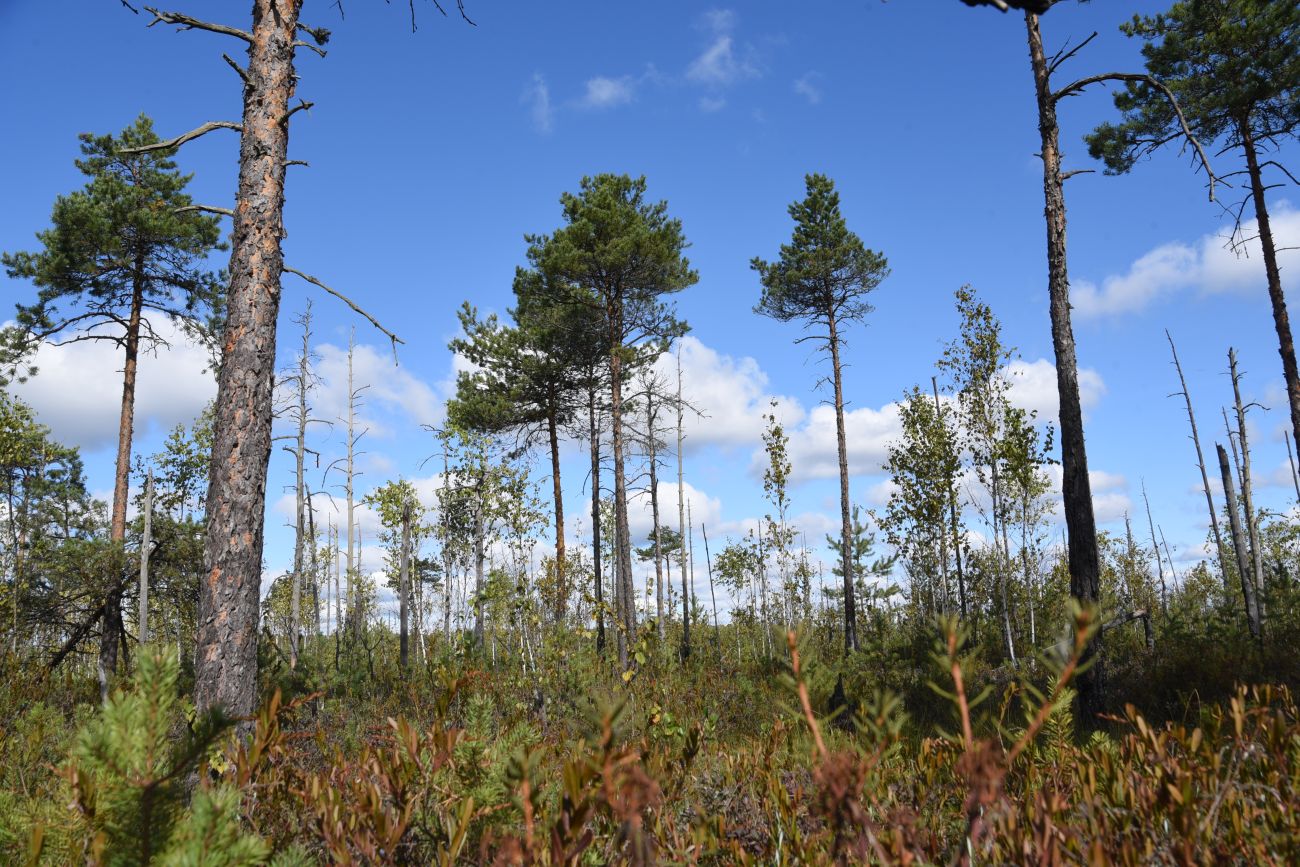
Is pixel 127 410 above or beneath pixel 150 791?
above

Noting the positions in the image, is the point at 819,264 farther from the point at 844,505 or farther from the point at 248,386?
the point at 248,386

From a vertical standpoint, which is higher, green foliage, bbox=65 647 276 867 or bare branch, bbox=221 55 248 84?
bare branch, bbox=221 55 248 84

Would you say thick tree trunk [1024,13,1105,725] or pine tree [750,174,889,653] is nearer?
thick tree trunk [1024,13,1105,725]

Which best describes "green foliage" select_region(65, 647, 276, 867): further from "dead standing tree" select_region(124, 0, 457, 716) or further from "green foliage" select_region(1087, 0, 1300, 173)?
"green foliage" select_region(1087, 0, 1300, 173)

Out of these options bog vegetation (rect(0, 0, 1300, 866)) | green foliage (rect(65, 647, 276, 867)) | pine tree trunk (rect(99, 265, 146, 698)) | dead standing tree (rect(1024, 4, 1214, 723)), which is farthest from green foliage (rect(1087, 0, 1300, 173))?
pine tree trunk (rect(99, 265, 146, 698))

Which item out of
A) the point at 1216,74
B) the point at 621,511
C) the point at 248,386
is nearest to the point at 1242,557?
the point at 1216,74

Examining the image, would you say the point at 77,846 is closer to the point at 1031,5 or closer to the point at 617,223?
the point at 1031,5

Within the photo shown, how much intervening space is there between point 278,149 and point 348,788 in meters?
4.95

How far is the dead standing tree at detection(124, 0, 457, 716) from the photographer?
14.7 feet

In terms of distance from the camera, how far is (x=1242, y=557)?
15.2 meters

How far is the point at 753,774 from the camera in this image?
2732 mm

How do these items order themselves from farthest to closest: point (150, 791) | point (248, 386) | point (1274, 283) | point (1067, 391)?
point (1274, 283) → point (1067, 391) → point (248, 386) → point (150, 791)

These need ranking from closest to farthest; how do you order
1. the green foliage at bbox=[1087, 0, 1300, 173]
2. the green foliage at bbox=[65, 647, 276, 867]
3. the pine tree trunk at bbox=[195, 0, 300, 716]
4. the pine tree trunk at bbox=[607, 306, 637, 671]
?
the green foliage at bbox=[65, 647, 276, 867], the pine tree trunk at bbox=[195, 0, 300, 716], the green foliage at bbox=[1087, 0, 1300, 173], the pine tree trunk at bbox=[607, 306, 637, 671]

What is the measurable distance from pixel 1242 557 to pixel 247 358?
19.1 m
